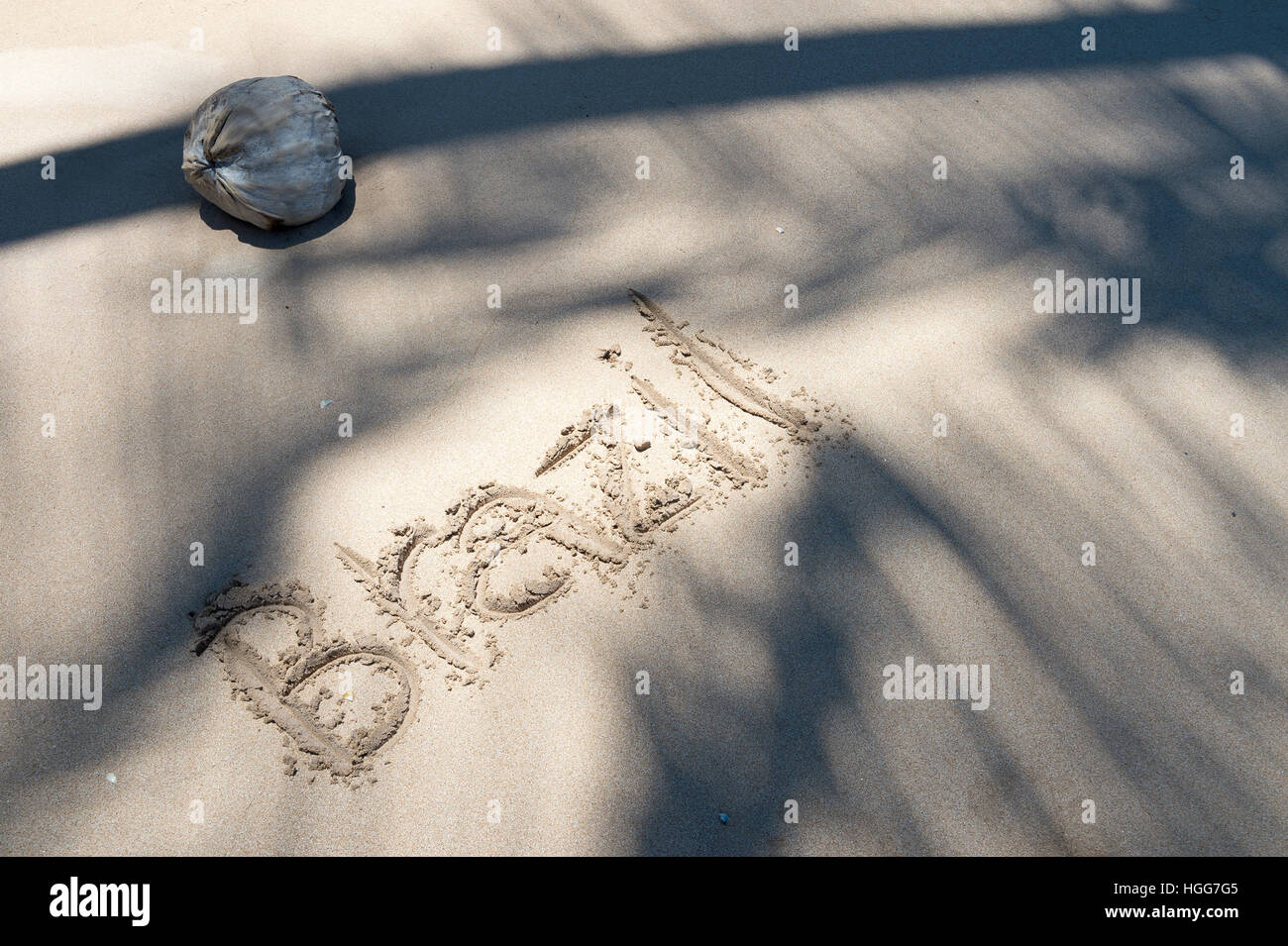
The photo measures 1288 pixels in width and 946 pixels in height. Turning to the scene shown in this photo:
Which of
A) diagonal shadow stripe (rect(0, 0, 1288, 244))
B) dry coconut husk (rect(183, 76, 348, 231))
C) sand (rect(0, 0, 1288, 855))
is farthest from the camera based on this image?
diagonal shadow stripe (rect(0, 0, 1288, 244))

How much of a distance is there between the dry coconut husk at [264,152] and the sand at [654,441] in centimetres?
Result: 15

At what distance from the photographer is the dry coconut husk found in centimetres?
337

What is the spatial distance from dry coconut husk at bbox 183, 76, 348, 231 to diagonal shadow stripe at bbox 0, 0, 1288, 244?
292 millimetres

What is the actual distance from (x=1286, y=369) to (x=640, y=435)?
7.65 feet

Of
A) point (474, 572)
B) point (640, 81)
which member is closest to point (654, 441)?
point (474, 572)

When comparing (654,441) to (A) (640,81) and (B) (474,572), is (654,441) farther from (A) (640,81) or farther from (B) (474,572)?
(A) (640,81)

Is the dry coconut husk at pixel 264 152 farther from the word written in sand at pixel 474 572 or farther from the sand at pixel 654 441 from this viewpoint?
the word written in sand at pixel 474 572

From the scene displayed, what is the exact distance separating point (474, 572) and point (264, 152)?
1.74 meters

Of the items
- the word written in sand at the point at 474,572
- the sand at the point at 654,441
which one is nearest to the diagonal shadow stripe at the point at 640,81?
the sand at the point at 654,441

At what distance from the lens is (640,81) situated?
396 cm

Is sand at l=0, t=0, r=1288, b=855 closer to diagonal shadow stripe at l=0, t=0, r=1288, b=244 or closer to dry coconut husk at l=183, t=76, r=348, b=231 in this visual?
diagonal shadow stripe at l=0, t=0, r=1288, b=244

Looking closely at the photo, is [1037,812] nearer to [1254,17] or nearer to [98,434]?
[98,434]

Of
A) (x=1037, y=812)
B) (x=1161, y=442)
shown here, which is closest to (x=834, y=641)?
(x=1037, y=812)

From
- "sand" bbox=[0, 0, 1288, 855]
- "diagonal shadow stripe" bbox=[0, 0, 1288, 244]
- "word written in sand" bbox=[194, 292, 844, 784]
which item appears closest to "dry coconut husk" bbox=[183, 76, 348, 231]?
"sand" bbox=[0, 0, 1288, 855]
